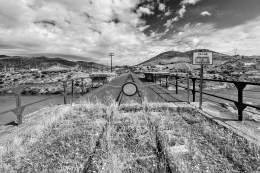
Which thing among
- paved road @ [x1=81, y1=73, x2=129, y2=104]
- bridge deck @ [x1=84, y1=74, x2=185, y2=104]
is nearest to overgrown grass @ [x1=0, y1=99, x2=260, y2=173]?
bridge deck @ [x1=84, y1=74, x2=185, y2=104]

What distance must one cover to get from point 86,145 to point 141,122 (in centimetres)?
162

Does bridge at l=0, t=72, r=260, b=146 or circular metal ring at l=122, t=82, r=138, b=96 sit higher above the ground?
circular metal ring at l=122, t=82, r=138, b=96

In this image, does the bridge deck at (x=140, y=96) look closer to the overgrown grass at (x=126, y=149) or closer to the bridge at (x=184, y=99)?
the bridge at (x=184, y=99)

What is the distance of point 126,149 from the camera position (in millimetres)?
2627

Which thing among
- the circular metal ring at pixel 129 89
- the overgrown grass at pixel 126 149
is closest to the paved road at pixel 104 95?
the circular metal ring at pixel 129 89

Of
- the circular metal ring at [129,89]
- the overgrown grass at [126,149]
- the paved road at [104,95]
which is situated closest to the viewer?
the overgrown grass at [126,149]

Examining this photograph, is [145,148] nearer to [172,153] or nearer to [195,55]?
[172,153]

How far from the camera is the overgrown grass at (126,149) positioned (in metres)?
2.20

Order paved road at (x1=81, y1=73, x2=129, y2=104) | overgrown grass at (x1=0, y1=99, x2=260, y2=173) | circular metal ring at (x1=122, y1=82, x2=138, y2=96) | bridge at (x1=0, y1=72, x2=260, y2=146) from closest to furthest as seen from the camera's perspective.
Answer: overgrown grass at (x1=0, y1=99, x2=260, y2=173) → bridge at (x1=0, y1=72, x2=260, y2=146) → circular metal ring at (x1=122, y1=82, x2=138, y2=96) → paved road at (x1=81, y1=73, x2=129, y2=104)

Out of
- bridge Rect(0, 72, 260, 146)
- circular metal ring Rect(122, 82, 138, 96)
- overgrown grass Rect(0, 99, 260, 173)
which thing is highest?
circular metal ring Rect(122, 82, 138, 96)

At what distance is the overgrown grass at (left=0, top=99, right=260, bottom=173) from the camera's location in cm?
220

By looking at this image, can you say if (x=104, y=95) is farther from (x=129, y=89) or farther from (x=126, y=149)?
(x=126, y=149)

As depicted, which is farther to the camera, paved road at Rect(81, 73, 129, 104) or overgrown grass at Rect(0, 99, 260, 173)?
paved road at Rect(81, 73, 129, 104)

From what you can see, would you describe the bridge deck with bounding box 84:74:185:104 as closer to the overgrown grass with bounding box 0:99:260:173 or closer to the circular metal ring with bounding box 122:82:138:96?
the circular metal ring with bounding box 122:82:138:96
